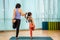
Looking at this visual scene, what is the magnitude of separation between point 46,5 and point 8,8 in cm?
219

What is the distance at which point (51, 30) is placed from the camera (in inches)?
436

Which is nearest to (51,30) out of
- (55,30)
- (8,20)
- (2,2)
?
(55,30)

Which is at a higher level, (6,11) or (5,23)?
(6,11)

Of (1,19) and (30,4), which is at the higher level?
(30,4)

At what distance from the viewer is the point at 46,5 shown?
10992 millimetres

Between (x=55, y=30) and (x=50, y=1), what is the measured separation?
5.61ft

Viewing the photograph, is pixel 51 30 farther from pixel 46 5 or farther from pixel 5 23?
pixel 5 23

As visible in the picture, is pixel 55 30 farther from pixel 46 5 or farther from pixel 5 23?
pixel 5 23

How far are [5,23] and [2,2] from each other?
A: 1210 mm

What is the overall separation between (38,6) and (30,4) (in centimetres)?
48

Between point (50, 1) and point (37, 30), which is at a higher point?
point (50, 1)

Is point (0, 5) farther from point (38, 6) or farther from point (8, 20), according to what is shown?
point (38, 6)

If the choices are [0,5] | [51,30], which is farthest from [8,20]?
[51,30]

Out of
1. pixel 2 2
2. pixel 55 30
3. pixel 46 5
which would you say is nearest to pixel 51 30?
pixel 55 30
